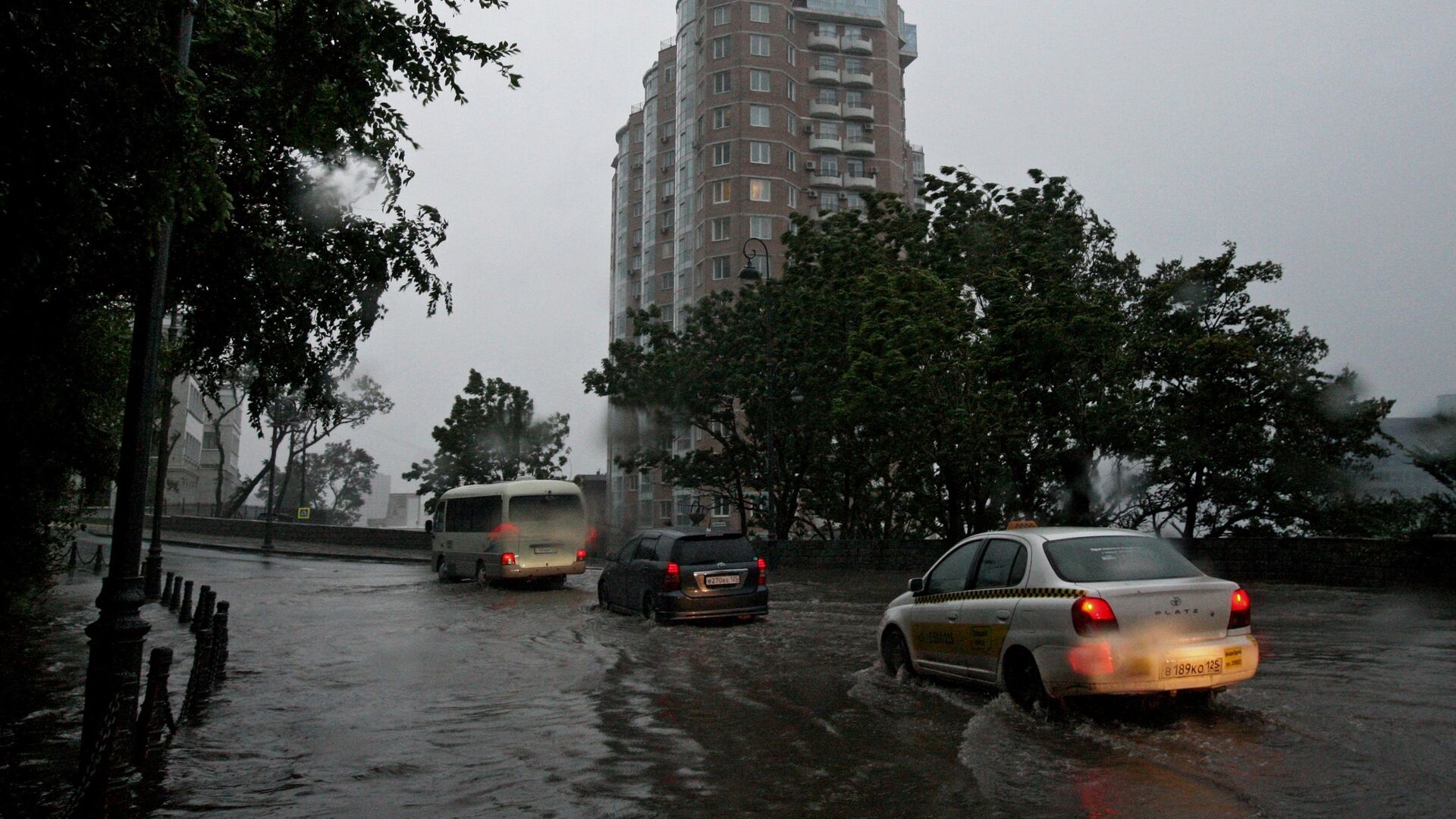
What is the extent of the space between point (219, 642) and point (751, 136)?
63435 millimetres

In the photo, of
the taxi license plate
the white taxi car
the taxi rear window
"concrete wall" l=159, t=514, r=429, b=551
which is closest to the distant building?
the white taxi car

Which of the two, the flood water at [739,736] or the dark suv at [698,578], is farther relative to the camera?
the dark suv at [698,578]

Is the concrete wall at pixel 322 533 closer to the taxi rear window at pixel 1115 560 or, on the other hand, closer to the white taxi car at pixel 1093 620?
the white taxi car at pixel 1093 620

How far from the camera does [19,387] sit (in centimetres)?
1173

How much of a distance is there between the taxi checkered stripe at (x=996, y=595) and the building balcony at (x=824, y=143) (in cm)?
Answer: 6729

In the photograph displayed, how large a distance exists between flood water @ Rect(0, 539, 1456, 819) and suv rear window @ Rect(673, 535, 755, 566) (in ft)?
4.89

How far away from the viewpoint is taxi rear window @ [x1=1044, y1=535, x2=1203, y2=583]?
815 cm

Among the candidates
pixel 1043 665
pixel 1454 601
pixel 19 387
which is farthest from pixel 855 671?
pixel 1454 601

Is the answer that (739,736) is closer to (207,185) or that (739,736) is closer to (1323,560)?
(207,185)

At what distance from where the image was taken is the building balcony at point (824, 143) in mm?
74500

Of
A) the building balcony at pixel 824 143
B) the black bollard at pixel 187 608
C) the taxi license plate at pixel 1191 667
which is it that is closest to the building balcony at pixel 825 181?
the building balcony at pixel 824 143

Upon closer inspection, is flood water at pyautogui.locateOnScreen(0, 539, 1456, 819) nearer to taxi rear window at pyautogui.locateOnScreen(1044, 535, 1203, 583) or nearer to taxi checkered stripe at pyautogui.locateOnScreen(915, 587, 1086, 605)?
taxi checkered stripe at pyautogui.locateOnScreen(915, 587, 1086, 605)

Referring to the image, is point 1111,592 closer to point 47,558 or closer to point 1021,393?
point 47,558

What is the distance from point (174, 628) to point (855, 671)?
11.8 metres
